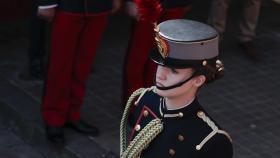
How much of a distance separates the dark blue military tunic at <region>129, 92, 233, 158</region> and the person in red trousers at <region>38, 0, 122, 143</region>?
1911 mm

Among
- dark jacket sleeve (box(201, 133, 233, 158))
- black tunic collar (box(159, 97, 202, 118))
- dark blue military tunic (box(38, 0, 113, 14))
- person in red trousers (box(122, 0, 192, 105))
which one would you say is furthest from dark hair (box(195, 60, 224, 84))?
person in red trousers (box(122, 0, 192, 105))

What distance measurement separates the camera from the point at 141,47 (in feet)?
19.4

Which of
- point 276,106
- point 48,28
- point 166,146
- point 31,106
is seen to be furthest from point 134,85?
point 166,146

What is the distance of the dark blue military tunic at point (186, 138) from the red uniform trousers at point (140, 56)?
2.18m

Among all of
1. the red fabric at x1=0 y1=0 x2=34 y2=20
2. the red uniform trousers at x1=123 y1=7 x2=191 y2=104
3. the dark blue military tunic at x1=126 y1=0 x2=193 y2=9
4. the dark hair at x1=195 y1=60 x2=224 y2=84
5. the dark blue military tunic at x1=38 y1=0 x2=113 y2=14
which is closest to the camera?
the dark hair at x1=195 y1=60 x2=224 y2=84

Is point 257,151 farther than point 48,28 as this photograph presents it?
No

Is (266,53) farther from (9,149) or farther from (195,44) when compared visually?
(195,44)

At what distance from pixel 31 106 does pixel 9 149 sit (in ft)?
1.39

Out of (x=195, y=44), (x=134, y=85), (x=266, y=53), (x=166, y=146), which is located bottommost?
(x=266, y=53)

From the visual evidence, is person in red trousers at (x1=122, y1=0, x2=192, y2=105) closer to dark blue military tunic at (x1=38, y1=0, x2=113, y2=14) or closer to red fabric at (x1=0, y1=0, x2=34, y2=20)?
dark blue military tunic at (x1=38, y1=0, x2=113, y2=14)

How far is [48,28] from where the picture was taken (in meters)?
7.72

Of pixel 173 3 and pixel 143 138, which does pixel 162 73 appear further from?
pixel 173 3

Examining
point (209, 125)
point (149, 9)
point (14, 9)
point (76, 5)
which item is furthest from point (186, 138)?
point (14, 9)

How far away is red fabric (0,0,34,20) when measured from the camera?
772cm
